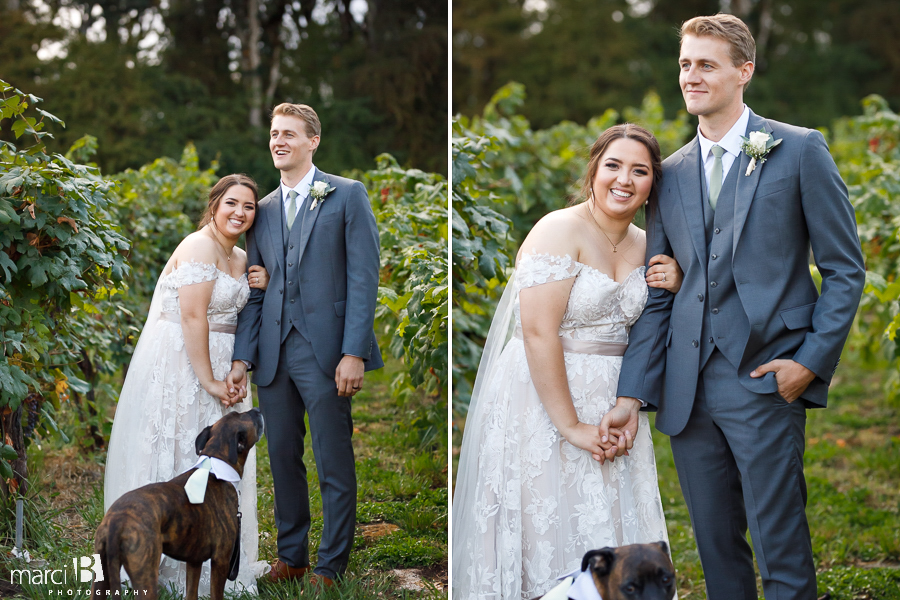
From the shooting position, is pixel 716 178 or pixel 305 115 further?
pixel 305 115

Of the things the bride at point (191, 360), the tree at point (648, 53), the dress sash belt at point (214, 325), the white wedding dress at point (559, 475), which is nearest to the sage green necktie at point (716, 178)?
the white wedding dress at point (559, 475)

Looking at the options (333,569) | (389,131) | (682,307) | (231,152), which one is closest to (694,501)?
(682,307)

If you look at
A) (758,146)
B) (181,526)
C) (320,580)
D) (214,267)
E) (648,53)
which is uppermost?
(648,53)

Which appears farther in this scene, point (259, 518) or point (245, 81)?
point (245, 81)

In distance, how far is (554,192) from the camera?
655 cm

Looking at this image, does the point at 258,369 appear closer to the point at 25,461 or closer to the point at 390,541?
the point at 390,541

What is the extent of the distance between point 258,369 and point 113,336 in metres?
1.12

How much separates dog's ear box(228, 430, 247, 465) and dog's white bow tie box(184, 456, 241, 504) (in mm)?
26

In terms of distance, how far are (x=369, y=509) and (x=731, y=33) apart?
7.05ft

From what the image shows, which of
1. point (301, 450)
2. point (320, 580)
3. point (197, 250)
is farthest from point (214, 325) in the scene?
point (320, 580)

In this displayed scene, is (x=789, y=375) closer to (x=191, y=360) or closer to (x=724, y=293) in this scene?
(x=724, y=293)

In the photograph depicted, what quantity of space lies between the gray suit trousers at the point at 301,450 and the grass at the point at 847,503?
1186 millimetres

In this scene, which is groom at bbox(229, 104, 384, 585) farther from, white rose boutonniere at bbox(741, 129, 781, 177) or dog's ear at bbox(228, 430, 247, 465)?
white rose boutonniere at bbox(741, 129, 781, 177)

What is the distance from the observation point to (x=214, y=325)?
2.92m
